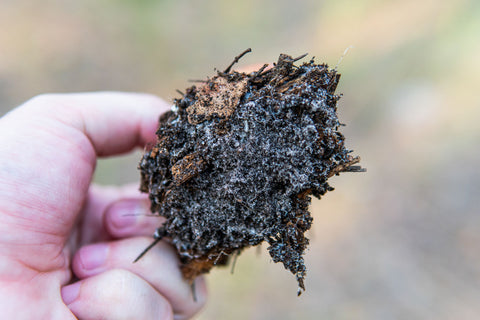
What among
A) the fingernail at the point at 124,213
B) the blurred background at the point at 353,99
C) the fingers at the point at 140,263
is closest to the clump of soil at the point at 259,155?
the fingers at the point at 140,263

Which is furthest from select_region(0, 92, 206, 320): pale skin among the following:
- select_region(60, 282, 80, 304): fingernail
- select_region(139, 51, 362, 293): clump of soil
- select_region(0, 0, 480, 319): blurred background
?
select_region(0, 0, 480, 319): blurred background

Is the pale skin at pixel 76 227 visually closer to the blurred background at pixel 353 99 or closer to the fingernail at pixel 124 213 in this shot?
the fingernail at pixel 124 213

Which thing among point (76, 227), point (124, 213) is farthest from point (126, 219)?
point (76, 227)

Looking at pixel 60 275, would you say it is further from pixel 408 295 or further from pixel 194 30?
pixel 194 30

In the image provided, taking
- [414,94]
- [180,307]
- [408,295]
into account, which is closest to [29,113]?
[180,307]

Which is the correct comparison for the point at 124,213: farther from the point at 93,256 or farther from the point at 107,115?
the point at 107,115
